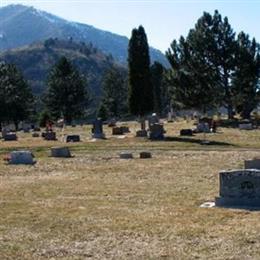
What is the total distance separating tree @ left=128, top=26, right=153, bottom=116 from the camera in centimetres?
5291

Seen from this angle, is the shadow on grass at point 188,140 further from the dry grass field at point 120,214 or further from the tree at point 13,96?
the tree at point 13,96

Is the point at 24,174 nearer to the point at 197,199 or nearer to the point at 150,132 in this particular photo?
the point at 197,199

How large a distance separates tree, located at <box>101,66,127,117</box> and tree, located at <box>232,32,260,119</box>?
52.4 meters

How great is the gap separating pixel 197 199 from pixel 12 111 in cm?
7344

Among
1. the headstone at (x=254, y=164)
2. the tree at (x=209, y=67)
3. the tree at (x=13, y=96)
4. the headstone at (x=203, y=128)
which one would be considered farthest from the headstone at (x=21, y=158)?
the tree at (x=13, y=96)

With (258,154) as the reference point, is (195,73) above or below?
above

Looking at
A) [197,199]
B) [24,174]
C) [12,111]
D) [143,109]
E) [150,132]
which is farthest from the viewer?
[12,111]

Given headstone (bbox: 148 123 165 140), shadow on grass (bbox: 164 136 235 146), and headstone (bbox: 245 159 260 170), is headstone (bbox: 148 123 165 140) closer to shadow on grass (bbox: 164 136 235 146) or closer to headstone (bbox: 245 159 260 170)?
shadow on grass (bbox: 164 136 235 146)

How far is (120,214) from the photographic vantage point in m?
15.4

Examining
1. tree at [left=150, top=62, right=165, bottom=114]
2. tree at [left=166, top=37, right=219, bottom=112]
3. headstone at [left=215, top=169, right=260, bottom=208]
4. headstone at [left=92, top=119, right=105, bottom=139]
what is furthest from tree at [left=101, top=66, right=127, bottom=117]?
headstone at [left=215, top=169, right=260, bottom=208]

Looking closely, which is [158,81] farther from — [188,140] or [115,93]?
[188,140]

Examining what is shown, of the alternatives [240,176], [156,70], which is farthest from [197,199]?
[156,70]

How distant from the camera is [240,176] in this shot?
16.3 meters

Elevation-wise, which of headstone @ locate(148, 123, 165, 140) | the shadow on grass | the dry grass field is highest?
headstone @ locate(148, 123, 165, 140)
